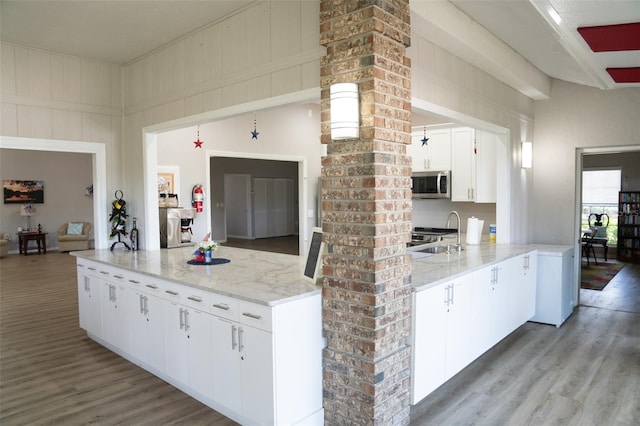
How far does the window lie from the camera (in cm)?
1108

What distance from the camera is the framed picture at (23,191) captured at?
11.0 meters

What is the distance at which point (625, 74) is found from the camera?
4324mm

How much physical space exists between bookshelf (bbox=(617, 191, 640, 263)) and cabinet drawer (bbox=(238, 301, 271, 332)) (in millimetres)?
10904

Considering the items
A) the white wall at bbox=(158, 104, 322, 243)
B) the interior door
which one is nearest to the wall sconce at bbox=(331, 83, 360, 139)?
the white wall at bbox=(158, 104, 322, 243)

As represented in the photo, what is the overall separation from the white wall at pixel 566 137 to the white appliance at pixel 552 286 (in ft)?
1.85

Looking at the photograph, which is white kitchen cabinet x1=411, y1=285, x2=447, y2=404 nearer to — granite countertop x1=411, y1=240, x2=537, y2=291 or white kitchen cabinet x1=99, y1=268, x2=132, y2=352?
granite countertop x1=411, y1=240, x2=537, y2=291

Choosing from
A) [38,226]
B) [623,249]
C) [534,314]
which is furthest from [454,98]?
[38,226]

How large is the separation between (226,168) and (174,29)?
884 centimetres

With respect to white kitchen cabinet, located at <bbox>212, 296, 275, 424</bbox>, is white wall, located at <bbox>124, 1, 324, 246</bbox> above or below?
above

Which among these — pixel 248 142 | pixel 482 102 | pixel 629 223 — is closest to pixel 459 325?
pixel 482 102

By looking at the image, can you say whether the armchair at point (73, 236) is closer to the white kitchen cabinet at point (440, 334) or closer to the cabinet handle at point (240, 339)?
the cabinet handle at point (240, 339)

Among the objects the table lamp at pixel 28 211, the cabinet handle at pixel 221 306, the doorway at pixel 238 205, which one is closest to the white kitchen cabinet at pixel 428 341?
the cabinet handle at pixel 221 306

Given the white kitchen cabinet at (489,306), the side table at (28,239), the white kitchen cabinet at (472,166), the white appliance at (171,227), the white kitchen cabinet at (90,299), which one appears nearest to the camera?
the white kitchen cabinet at (489,306)

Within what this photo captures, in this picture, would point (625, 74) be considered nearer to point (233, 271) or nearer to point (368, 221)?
point (368, 221)
